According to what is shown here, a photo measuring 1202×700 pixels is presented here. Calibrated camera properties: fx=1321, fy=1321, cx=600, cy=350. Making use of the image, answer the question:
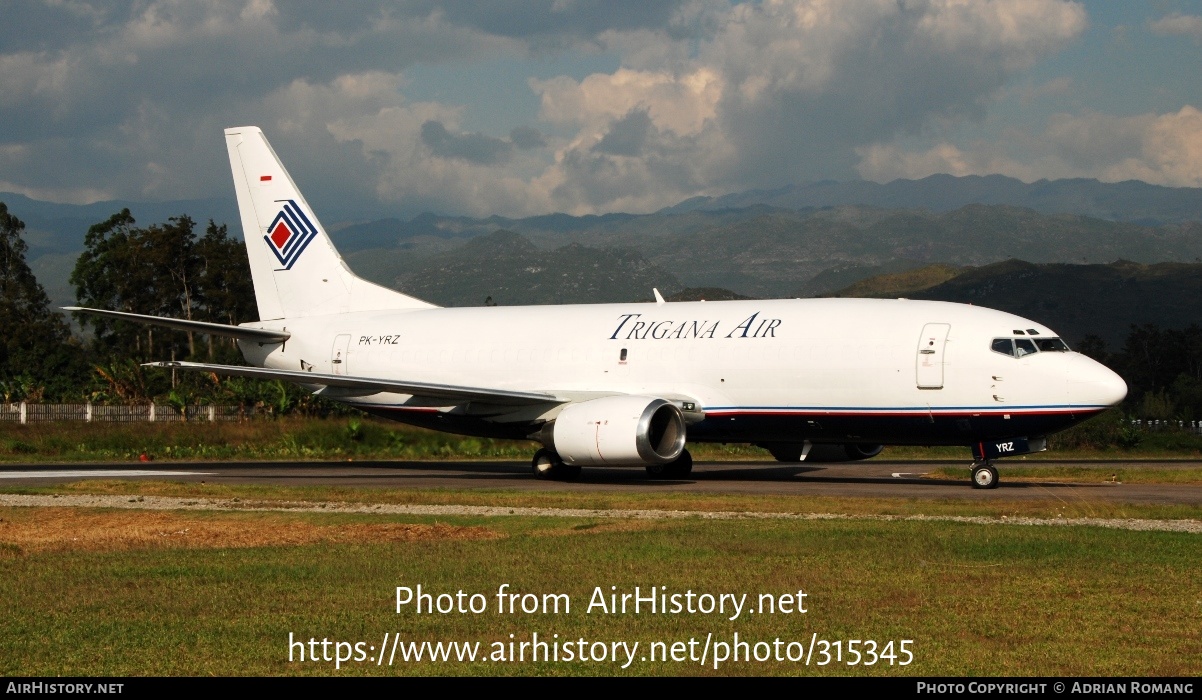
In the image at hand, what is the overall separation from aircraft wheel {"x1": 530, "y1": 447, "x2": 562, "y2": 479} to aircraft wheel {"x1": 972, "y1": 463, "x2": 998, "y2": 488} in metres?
8.83

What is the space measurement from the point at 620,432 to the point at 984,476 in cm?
700

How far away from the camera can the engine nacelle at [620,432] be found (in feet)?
85.6

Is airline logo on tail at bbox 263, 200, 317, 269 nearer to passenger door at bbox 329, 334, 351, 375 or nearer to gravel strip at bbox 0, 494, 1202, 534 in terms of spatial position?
passenger door at bbox 329, 334, 351, 375

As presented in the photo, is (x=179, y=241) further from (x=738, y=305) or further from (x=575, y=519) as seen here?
(x=575, y=519)

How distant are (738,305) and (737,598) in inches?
723

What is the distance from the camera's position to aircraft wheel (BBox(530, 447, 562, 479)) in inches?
1141

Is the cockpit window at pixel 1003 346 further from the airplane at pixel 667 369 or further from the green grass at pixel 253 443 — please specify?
the green grass at pixel 253 443

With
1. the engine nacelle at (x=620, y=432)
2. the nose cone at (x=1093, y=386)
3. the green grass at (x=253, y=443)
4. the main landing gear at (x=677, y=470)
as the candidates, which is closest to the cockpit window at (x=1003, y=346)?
the nose cone at (x=1093, y=386)

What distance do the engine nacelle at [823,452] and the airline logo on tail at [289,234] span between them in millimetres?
14047

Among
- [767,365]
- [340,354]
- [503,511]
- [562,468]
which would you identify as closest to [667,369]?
[767,365]

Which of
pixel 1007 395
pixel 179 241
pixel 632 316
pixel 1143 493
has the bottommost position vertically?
pixel 1143 493

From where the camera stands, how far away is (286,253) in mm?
35406

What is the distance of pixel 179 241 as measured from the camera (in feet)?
343
